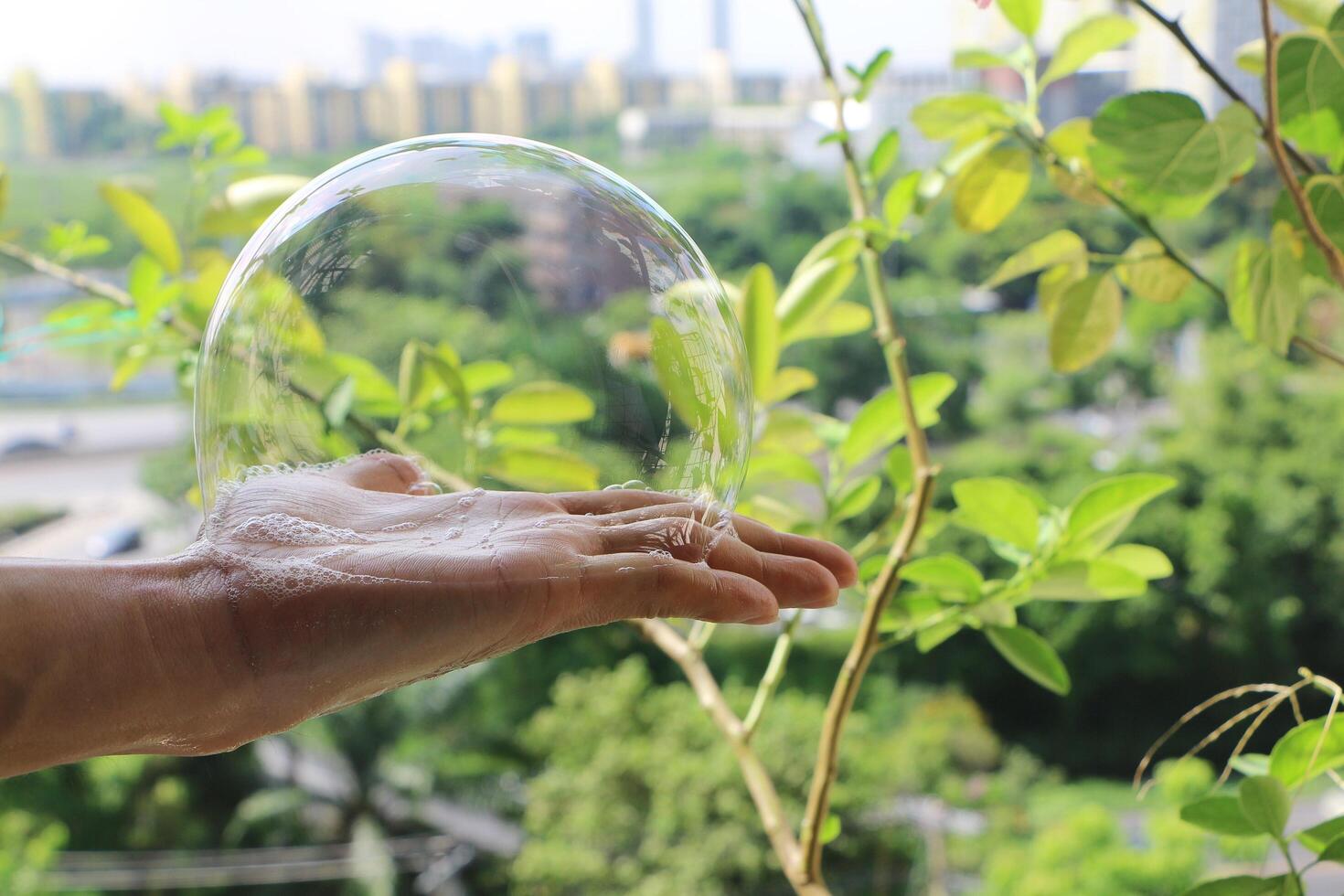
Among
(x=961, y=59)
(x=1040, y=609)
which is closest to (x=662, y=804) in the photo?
(x=1040, y=609)

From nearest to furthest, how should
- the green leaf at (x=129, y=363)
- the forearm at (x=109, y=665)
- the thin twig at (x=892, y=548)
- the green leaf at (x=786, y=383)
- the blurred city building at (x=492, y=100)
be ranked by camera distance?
the forearm at (x=109, y=665)
the thin twig at (x=892, y=548)
the green leaf at (x=786, y=383)
the green leaf at (x=129, y=363)
the blurred city building at (x=492, y=100)

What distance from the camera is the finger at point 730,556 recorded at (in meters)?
0.32

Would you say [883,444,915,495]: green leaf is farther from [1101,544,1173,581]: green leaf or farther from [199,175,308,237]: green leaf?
[199,175,308,237]: green leaf

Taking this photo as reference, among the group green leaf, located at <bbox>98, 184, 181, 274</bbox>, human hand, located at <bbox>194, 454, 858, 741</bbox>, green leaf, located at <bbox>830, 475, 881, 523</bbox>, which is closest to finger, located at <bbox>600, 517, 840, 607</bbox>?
human hand, located at <bbox>194, 454, 858, 741</bbox>

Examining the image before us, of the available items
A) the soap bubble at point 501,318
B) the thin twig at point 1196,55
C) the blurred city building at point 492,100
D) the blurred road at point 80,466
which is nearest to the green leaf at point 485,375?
the soap bubble at point 501,318

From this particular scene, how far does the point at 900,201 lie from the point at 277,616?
0.86ft

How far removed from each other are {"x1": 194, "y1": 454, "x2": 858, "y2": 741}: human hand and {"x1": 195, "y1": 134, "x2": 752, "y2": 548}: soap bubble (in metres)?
0.02

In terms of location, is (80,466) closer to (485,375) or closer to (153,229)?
(153,229)

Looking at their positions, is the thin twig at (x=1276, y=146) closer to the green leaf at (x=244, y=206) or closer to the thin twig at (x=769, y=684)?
the thin twig at (x=769, y=684)

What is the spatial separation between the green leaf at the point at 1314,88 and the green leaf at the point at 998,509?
0.14 metres

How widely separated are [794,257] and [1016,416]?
279cm

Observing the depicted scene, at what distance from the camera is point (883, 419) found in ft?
1.48

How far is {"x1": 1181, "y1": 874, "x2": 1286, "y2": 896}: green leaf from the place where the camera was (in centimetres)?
30

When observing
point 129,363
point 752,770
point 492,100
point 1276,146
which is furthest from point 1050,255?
point 492,100
